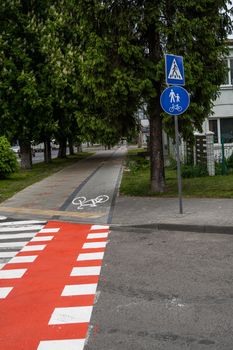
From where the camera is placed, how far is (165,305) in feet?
17.9

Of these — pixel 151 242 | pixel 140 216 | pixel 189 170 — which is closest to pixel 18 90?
pixel 189 170

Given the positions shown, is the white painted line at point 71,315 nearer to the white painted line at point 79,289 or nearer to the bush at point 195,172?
the white painted line at point 79,289

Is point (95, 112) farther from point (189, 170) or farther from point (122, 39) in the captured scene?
point (189, 170)

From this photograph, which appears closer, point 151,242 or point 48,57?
point 151,242

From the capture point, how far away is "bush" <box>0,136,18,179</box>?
76.6 feet

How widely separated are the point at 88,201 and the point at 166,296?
8.82 m

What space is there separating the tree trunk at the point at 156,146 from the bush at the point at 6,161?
1043 centimetres

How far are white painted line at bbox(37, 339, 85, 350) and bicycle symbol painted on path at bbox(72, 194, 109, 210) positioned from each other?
880 cm

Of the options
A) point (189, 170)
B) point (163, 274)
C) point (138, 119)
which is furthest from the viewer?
point (189, 170)

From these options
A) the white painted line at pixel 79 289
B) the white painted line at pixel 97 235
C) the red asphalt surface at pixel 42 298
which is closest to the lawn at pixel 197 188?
the white painted line at pixel 97 235

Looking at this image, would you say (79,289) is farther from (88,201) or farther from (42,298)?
(88,201)

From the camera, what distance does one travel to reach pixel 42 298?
5.97 meters

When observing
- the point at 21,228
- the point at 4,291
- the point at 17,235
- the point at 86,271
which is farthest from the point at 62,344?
the point at 21,228

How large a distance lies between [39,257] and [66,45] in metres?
21.7
